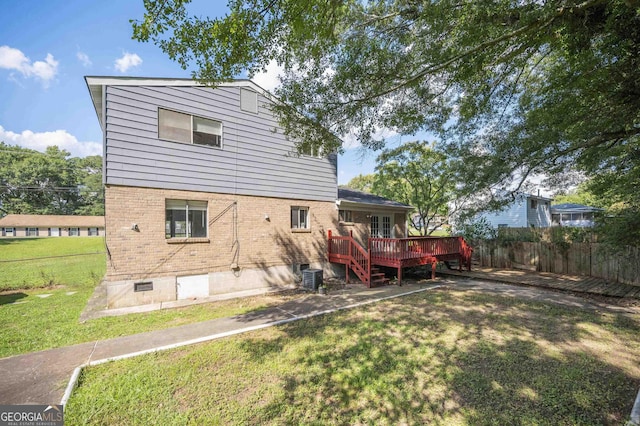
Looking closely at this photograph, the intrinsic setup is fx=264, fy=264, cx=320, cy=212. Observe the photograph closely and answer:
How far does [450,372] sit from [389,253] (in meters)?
6.32

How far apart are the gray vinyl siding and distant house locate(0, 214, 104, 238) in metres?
49.3

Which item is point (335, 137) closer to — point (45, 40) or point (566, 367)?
point (566, 367)

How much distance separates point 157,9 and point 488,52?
5.32m

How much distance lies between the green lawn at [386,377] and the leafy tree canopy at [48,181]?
54.8 metres

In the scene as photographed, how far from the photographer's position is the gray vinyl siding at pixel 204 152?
729 cm

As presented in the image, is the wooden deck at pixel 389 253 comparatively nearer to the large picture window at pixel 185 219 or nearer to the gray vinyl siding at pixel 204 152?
the gray vinyl siding at pixel 204 152

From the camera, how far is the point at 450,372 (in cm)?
381

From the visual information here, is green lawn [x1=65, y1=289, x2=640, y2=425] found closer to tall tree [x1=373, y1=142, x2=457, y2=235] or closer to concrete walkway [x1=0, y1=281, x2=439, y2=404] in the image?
concrete walkway [x1=0, y1=281, x2=439, y2=404]

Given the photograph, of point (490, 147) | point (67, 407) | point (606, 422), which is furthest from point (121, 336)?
point (490, 147)

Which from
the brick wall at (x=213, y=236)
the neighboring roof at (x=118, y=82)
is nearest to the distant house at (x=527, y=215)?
the brick wall at (x=213, y=236)

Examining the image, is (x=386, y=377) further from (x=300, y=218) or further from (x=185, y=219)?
(x=300, y=218)

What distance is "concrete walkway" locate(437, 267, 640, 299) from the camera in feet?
26.1

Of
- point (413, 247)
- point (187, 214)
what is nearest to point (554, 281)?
point (413, 247)

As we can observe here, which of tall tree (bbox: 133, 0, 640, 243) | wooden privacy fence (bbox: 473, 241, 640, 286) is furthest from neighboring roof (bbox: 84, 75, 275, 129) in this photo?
wooden privacy fence (bbox: 473, 241, 640, 286)
